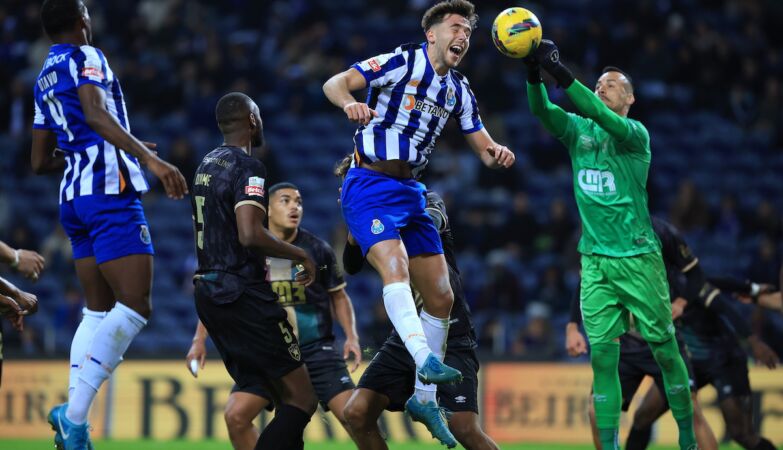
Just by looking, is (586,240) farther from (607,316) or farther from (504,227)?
(504,227)

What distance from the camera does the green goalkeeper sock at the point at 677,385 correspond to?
729cm

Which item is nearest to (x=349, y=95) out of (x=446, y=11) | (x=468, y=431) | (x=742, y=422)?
(x=446, y=11)

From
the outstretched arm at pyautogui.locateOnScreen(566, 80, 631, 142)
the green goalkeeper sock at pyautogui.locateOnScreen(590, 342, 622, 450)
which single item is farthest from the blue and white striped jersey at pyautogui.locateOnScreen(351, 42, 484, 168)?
the green goalkeeper sock at pyautogui.locateOnScreen(590, 342, 622, 450)

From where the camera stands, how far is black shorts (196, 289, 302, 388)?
241 inches

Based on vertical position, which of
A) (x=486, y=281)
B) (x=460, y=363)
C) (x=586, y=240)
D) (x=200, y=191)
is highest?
(x=200, y=191)

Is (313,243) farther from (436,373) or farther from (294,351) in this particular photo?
(436,373)

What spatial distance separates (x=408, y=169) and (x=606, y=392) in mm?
2083

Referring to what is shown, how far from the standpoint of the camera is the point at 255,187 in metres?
6.13

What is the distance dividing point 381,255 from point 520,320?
27.0 feet

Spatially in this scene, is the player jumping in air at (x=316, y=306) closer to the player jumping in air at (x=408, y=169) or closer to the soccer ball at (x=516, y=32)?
the player jumping in air at (x=408, y=169)

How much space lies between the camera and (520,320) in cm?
1416

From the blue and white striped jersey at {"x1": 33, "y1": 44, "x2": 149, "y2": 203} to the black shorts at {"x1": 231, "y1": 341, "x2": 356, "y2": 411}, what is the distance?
248 cm

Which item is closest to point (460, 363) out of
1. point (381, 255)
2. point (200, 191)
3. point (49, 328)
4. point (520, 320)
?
point (381, 255)

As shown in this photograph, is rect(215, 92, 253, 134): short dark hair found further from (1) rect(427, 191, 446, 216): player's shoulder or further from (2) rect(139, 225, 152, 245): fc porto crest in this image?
(1) rect(427, 191, 446, 216): player's shoulder
